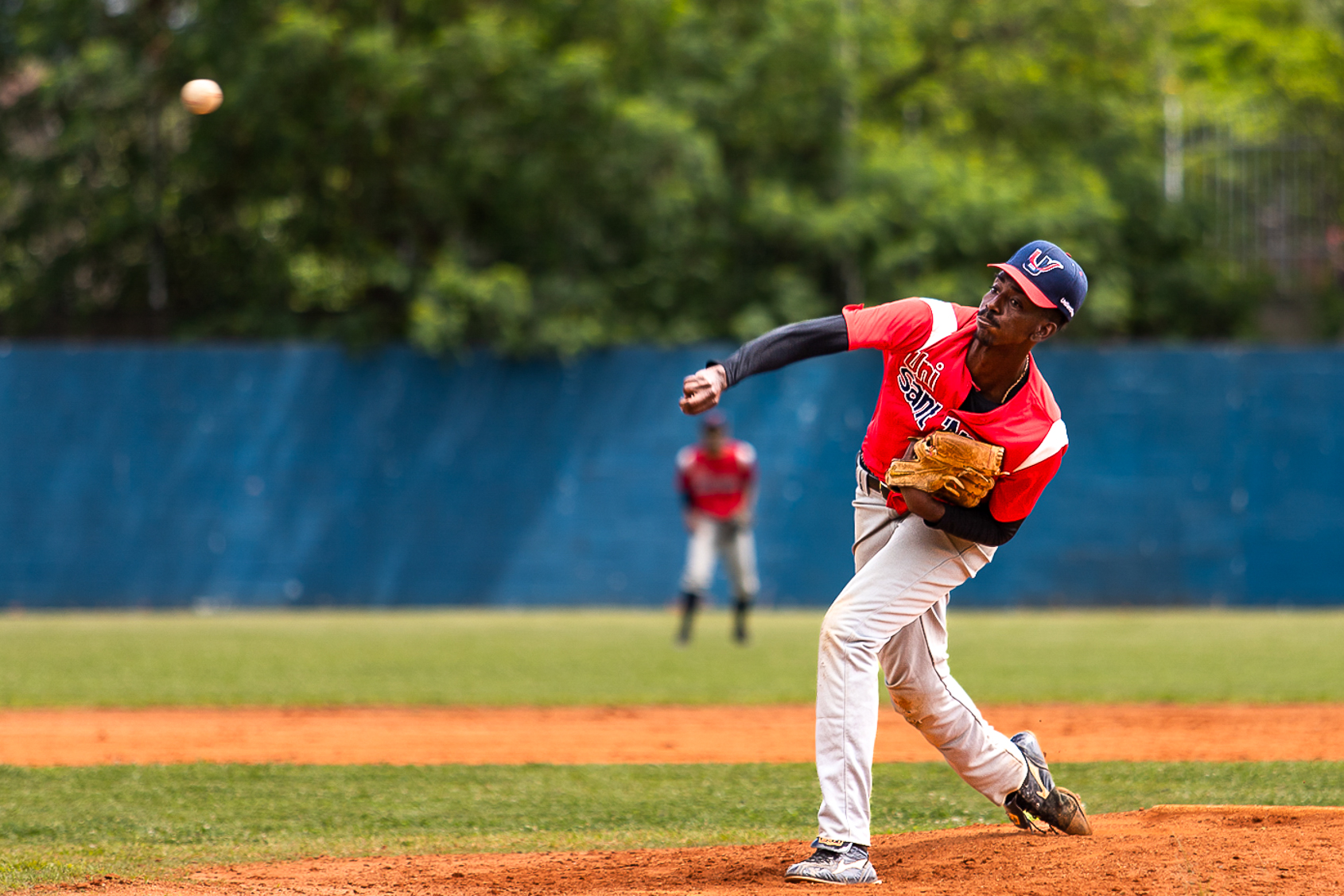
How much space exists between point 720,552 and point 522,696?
15.3 ft

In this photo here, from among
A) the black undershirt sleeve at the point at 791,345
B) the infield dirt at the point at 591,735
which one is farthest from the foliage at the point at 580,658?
the black undershirt sleeve at the point at 791,345

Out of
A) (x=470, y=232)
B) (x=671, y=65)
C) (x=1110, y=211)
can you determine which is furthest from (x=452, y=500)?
(x=1110, y=211)

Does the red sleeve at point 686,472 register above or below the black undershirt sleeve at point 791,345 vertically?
below

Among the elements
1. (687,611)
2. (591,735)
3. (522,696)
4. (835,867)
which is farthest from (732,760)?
(687,611)

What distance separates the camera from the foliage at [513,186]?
18.3 m

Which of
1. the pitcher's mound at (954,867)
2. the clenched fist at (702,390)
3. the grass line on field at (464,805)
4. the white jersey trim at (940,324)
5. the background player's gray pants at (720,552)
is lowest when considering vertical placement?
the grass line on field at (464,805)

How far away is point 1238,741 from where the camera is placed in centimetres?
802

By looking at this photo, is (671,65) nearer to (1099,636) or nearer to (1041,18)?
(1041,18)

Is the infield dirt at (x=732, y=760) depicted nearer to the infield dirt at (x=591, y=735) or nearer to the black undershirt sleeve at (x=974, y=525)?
the infield dirt at (x=591, y=735)

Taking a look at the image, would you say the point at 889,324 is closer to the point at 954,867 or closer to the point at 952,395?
the point at 952,395

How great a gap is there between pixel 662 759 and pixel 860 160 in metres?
14.1

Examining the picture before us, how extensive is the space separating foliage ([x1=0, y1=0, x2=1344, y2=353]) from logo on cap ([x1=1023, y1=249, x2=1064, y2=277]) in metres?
13.3

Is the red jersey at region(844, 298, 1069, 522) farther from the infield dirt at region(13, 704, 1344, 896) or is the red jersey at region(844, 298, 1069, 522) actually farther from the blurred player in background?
the blurred player in background

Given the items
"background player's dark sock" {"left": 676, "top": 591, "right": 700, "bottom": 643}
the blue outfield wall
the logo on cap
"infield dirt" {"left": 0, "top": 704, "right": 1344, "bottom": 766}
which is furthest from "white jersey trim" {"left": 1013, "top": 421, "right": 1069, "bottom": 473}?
the blue outfield wall
